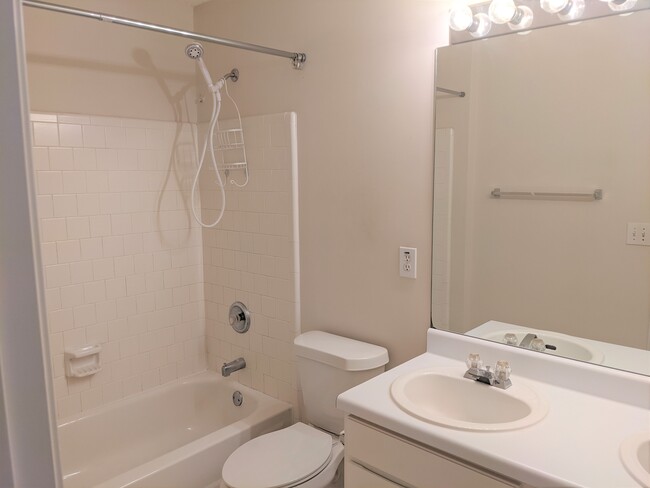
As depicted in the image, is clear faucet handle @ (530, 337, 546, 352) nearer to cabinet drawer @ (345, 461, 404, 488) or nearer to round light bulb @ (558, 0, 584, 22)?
cabinet drawer @ (345, 461, 404, 488)

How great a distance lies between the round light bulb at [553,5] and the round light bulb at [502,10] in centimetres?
8

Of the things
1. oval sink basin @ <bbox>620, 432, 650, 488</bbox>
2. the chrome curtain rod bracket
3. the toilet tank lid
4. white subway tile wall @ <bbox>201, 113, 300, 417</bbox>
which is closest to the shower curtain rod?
white subway tile wall @ <bbox>201, 113, 300, 417</bbox>

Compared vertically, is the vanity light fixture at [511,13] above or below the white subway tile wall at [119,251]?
above

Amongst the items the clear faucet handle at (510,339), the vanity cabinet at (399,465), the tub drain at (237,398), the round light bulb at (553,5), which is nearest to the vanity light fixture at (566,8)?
the round light bulb at (553,5)

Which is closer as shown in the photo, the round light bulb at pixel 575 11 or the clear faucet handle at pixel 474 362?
the round light bulb at pixel 575 11

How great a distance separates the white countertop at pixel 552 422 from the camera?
1.13 metres

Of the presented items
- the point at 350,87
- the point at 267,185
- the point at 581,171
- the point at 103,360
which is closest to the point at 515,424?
the point at 581,171

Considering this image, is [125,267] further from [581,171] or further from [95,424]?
[581,171]

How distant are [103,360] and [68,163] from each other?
965 millimetres

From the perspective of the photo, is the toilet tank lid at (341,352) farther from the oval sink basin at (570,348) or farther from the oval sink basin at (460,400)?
the oval sink basin at (570,348)

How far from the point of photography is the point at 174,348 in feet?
9.21

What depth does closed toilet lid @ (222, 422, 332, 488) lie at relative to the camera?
1743 millimetres

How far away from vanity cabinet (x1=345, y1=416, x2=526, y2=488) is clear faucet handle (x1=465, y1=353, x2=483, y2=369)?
0.39 meters

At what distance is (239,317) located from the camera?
2689 mm
